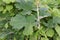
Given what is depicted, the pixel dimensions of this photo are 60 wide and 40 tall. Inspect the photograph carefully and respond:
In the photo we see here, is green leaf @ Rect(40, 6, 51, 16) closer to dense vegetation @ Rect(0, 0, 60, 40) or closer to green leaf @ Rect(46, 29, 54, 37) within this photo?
dense vegetation @ Rect(0, 0, 60, 40)

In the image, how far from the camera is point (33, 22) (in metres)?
1.98

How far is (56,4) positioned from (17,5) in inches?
19.4

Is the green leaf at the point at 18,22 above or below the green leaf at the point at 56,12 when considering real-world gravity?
below

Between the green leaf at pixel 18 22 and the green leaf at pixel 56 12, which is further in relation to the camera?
the green leaf at pixel 56 12

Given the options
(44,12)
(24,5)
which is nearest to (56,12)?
(44,12)

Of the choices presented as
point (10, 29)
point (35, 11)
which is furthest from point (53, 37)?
point (10, 29)

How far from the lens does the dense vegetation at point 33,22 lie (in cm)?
197

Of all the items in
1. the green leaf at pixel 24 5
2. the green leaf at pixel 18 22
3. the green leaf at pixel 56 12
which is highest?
the green leaf at pixel 24 5

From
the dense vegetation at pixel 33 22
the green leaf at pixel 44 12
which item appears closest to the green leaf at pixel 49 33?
the dense vegetation at pixel 33 22

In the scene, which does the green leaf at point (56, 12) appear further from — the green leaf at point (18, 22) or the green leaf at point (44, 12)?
the green leaf at point (18, 22)

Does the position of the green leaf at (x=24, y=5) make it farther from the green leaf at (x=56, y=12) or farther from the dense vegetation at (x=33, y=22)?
the green leaf at (x=56, y=12)

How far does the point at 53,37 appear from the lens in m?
2.12

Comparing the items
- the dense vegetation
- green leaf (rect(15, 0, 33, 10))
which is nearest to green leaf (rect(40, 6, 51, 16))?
the dense vegetation

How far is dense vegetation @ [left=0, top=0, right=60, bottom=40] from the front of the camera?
6.48 feet
